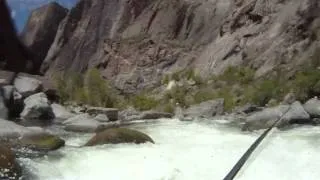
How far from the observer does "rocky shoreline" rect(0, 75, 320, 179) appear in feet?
68.7

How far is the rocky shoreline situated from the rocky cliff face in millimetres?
20606

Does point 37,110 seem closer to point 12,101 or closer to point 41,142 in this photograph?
point 12,101

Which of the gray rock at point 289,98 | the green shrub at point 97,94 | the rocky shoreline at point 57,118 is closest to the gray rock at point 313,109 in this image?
the rocky shoreline at point 57,118

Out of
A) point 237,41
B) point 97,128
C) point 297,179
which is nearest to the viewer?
point 297,179

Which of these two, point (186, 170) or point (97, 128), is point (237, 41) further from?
point (186, 170)

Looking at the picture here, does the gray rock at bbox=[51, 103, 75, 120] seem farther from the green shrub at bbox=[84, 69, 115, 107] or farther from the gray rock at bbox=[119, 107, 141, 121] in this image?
the green shrub at bbox=[84, 69, 115, 107]

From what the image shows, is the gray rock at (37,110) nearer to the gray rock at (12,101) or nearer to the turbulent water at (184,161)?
the gray rock at (12,101)

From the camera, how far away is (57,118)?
41.1 m

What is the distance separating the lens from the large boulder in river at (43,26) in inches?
6663

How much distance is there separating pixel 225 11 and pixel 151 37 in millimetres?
19112

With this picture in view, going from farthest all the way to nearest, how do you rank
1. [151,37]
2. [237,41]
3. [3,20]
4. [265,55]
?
[151,37]
[3,20]
[237,41]
[265,55]

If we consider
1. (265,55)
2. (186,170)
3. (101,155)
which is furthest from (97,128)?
(265,55)

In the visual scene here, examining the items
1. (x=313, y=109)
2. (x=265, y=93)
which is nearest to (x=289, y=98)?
(x=265, y=93)

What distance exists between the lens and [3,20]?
98.8 meters
